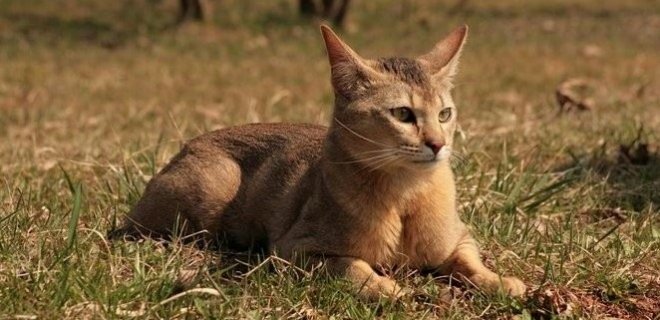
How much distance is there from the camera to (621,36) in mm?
15969

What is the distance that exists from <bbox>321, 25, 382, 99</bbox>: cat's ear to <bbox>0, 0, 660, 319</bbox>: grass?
69cm

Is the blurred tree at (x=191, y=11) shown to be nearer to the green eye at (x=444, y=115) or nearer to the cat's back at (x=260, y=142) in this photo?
the cat's back at (x=260, y=142)

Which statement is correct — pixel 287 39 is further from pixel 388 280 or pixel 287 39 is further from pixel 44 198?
pixel 388 280

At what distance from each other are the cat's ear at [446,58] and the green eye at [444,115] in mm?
133

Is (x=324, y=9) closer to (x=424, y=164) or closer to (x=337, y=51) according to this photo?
(x=337, y=51)

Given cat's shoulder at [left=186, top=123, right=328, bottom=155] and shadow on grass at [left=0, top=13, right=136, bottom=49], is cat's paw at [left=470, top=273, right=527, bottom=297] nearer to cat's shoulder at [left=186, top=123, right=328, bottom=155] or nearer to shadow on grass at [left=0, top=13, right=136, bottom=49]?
cat's shoulder at [left=186, top=123, right=328, bottom=155]

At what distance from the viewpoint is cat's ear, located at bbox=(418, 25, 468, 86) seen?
12.1ft

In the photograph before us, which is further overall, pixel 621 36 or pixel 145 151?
pixel 621 36

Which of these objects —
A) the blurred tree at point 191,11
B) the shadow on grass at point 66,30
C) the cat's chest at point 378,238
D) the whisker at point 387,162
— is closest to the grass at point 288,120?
the cat's chest at point 378,238

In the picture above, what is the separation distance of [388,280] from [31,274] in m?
1.20

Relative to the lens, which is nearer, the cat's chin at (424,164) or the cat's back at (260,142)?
the cat's chin at (424,164)

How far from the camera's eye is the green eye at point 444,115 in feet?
11.6

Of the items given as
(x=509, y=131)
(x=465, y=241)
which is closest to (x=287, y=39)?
(x=509, y=131)

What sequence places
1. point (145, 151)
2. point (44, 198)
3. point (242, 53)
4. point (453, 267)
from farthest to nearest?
1. point (242, 53)
2. point (145, 151)
3. point (44, 198)
4. point (453, 267)
